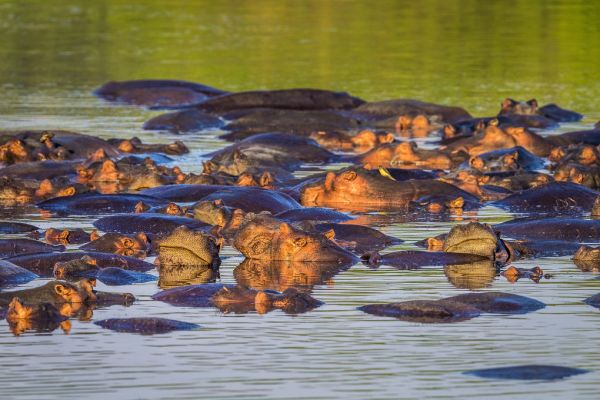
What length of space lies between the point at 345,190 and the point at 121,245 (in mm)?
3571

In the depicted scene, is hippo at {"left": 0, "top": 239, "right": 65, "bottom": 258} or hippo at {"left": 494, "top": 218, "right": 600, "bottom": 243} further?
hippo at {"left": 494, "top": 218, "right": 600, "bottom": 243}

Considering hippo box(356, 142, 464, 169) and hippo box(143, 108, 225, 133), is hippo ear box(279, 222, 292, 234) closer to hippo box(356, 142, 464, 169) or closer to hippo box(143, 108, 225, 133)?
hippo box(356, 142, 464, 169)

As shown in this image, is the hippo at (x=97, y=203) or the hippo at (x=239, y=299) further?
the hippo at (x=97, y=203)

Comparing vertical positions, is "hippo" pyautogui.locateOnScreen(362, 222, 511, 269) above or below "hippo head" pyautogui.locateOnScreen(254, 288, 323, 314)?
below

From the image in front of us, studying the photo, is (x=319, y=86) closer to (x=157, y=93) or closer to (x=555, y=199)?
(x=157, y=93)

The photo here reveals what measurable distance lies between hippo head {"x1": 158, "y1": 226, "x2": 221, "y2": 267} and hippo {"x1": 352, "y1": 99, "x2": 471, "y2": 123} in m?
12.5

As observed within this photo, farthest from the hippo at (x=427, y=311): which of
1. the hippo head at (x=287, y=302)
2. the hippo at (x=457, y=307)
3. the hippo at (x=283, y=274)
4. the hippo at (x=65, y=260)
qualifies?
the hippo at (x=65, y=260)

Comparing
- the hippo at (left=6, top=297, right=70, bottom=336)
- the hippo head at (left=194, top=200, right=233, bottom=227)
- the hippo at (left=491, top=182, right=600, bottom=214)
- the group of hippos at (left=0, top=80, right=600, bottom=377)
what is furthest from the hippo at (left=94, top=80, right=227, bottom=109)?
the hippo at (left=6, top=297, right=70, bottom=336)

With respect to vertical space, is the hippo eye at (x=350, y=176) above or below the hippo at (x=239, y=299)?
below

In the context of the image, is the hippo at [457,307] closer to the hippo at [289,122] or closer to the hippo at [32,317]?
the hippo at [32,317]

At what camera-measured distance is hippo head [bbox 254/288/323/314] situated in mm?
10078

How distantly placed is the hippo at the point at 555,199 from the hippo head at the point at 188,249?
14.0 feet

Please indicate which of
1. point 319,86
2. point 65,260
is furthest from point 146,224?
point 319,86

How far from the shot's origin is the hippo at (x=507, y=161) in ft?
58.6
